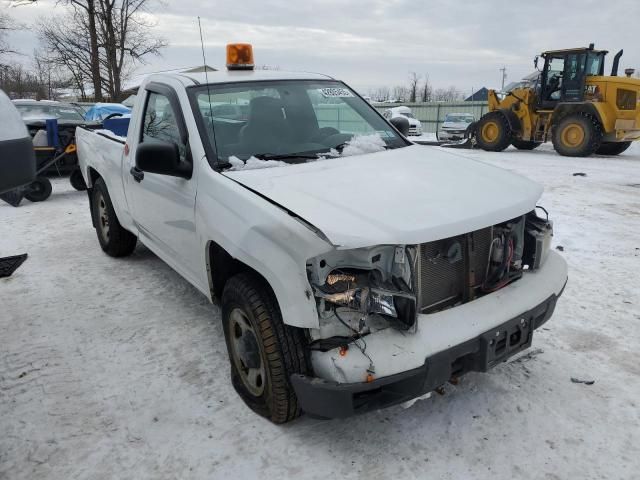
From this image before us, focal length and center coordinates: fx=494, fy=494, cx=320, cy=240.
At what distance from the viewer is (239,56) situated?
3863 mm

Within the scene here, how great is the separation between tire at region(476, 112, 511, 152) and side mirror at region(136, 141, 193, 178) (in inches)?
527

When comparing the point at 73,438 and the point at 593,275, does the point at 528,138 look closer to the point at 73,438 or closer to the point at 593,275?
the point at 593,275

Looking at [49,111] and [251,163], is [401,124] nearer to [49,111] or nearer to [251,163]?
[251,163]

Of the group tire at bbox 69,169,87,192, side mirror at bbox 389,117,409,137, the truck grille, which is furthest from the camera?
tire at bbox 69,169,87,192

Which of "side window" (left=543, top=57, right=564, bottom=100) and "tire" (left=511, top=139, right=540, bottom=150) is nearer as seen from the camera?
"side window" (left=543, top=57, right=564, bottom=100)

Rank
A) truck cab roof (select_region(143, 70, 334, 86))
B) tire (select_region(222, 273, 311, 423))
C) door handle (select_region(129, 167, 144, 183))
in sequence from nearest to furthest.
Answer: tire (select_region(222, 273, 311, 423)) < truck cab roof (select_region(143, 70, 334, 86)) < door handle (select_region(129, 167, 144, 183))

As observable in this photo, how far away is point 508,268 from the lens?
2695 mm

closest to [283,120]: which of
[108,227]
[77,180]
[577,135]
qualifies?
[108,227]

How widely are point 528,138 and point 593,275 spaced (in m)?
11.1

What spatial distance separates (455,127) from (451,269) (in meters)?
21.1

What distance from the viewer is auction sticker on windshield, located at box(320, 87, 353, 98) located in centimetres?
387

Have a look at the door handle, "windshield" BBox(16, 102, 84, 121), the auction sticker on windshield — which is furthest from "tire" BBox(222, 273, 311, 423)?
"windshield" BBox(16, 102, 84, 121)

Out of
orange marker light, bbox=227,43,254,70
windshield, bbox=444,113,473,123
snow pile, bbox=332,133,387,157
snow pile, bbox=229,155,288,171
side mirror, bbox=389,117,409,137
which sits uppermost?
orange marker light, bbox=227,43,254,70

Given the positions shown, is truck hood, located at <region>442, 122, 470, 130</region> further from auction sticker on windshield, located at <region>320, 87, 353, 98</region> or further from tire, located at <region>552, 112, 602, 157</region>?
auction sticker on windshield, located at <region>320, 87, 353, 98</region>
